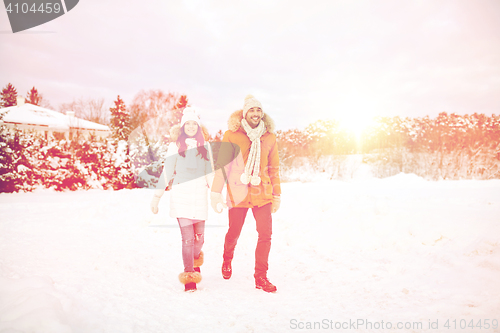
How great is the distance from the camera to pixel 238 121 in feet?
12.2

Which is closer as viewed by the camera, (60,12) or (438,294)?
(438,294)

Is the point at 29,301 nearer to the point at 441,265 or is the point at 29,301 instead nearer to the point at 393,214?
the point at 441,265

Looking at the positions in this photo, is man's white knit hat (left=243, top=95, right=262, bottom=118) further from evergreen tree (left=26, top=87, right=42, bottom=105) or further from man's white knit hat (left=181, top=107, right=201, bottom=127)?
evergreen tree (left=26, top=87, right=42, bottom=105)

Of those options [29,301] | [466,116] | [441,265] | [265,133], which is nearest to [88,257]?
[29,301]

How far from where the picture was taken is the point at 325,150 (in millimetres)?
18000

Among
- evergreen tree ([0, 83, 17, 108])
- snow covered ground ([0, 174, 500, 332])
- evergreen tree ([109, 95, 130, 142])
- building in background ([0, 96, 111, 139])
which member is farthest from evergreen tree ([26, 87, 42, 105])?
snow covered ground ([0, 174, 500, 332])

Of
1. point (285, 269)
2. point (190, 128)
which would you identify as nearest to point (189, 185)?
point (190, 128)

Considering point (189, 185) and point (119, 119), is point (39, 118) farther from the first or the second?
Result: point (189, 185)

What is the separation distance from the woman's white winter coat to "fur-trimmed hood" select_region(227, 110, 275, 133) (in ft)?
1.83

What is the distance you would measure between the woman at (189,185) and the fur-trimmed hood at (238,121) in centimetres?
41

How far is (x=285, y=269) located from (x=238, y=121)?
7.59 ft

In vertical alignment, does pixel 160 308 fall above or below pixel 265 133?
below

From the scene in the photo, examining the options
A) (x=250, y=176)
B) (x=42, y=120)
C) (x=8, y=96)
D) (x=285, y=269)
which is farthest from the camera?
(x=8, y=96)

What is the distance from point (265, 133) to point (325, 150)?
14.9 m
